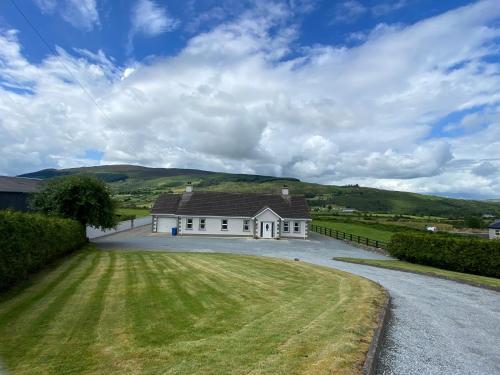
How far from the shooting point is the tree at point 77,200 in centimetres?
2864

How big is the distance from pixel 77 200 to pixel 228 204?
21.0 metres

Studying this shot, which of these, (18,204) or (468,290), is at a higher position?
(18,204)

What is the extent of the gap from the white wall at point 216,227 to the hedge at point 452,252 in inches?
821

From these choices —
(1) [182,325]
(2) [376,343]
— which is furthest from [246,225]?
(2) [376,343]

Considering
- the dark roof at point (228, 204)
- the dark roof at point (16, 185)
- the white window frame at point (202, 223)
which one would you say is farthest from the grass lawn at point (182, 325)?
the dark roof at point (228, 204)

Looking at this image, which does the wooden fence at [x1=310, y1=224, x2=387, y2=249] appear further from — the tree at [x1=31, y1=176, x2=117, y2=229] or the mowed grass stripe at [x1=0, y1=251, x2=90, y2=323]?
the mowed grass stripe at [x1=0, y1=251, x2=90, y2=323]

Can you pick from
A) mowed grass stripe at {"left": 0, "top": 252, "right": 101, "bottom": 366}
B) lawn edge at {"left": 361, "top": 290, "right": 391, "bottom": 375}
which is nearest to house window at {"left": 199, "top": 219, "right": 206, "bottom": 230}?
mowed grass stripe at {"left": 0, "top": 252, "right": 101, "bottom": 366}

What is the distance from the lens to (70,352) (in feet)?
20.9

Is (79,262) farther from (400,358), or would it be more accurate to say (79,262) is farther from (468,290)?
(468,290)

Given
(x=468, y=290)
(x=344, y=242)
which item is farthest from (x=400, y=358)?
(x=344, y=242)

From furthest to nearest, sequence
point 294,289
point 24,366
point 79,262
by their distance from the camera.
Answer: point 79,262 → point 294,289 → point 24,366

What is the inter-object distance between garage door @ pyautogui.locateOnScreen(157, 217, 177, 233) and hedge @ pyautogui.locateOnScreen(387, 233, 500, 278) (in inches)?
1095

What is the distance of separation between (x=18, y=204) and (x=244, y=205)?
25961mm

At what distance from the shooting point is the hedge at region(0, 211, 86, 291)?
11.3m
